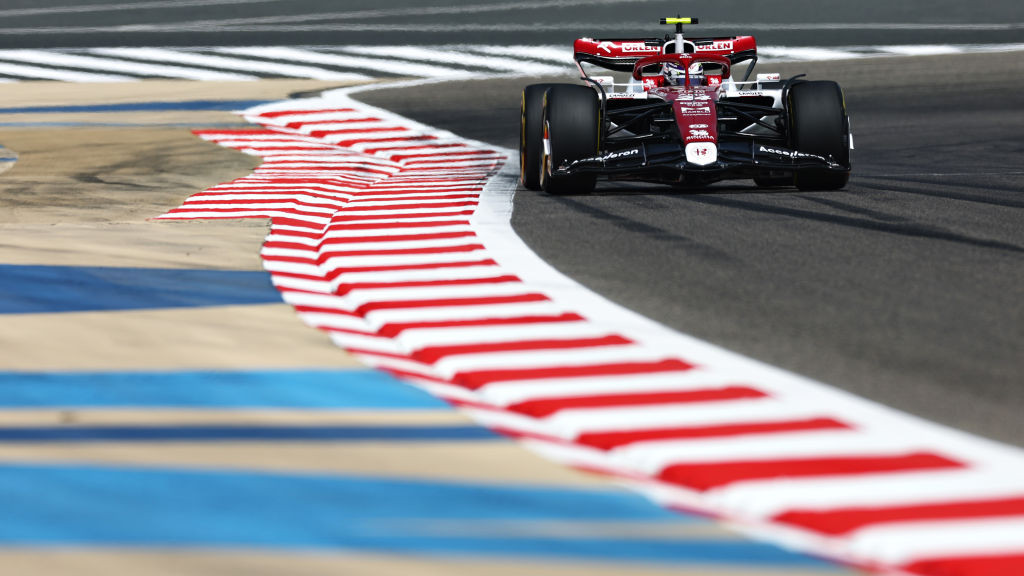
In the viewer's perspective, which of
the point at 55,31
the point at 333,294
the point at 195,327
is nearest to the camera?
the point at 195,327

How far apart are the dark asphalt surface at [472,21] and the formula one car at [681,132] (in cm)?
1375

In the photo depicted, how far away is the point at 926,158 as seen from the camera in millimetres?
11398

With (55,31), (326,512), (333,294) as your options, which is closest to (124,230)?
(333,294)

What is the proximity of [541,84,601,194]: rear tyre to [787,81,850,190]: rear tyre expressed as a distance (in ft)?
3.77

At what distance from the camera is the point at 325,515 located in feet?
9.46

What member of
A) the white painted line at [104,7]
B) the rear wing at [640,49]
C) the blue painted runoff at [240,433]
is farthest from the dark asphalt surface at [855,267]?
the white painted line at [104,7]

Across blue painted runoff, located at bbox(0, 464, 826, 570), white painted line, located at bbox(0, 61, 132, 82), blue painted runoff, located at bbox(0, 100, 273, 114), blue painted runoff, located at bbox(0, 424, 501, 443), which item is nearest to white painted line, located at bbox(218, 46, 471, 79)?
white painted line, located at bbox(0, 61, 132, 82)

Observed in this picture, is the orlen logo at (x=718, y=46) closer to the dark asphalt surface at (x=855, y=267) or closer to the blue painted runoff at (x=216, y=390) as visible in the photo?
the dark asphalt surface at (x=855, y=267)

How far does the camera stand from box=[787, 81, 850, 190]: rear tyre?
29.5 ft

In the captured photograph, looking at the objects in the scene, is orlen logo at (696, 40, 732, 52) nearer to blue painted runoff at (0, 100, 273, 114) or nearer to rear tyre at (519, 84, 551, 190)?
rear tyre at (519, 84, 551, 190)

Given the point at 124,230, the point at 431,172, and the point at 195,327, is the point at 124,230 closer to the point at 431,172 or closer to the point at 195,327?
the point at 195,327

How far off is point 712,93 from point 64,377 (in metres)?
5.64

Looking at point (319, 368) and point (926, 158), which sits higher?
point (319, 368)

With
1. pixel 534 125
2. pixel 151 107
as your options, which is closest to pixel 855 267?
pixel 534 125
